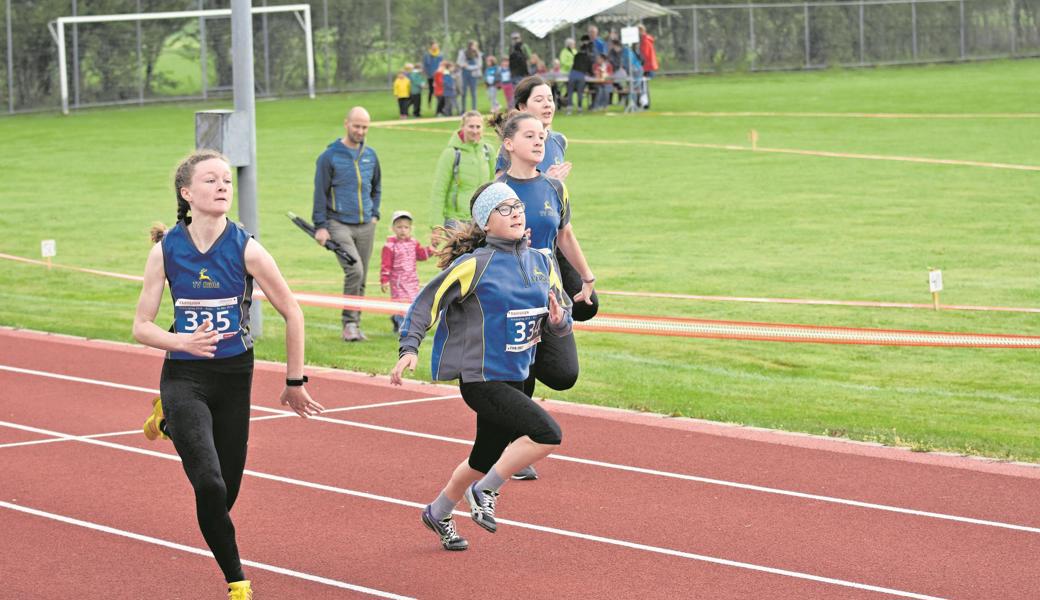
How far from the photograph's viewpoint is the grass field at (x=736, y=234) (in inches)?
505

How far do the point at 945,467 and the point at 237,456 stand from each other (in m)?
4.78

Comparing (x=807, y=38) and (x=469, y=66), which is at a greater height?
(x=807, y=38)

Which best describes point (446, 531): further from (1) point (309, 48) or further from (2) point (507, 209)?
(1) point (309, 48)

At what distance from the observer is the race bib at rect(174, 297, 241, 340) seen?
22.6 ft

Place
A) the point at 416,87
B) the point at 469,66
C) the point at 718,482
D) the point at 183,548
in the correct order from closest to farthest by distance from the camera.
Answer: the point at 183,548
the point at 718,482
the point at 416,87
the point at 469,66

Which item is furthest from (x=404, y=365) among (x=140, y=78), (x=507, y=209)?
(x=140, y=78)

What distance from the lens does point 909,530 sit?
8367 mm

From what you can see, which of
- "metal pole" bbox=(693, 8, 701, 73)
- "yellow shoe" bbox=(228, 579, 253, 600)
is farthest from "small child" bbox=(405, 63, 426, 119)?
"yellow shoe" bbox=(228, 579, 253, 600)

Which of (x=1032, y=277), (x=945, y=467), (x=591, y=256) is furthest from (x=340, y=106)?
(x=945, y=467)

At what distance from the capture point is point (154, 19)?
50.9 m

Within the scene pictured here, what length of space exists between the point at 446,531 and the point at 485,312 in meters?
1.18

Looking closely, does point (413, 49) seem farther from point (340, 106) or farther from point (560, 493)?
point (560, 493)

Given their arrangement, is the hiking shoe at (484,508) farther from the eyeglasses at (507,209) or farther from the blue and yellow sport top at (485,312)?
the eyeglasses at (507,209)

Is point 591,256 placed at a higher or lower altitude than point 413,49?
lower
